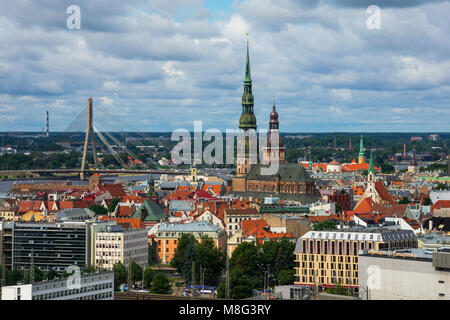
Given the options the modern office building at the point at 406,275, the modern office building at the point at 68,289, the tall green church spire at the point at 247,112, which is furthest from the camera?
the tall green church spire at the point at 247,112

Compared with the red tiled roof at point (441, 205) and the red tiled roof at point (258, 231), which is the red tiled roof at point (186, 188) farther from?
the red tiled roof at point (258, 231)

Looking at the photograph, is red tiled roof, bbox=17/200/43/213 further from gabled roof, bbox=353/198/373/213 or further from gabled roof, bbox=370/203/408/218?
gabled roof, bbox=370/203/408/218

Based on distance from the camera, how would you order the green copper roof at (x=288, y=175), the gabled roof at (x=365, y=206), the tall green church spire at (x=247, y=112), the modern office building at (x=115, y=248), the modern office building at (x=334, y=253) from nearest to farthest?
1. the modern office building at (x=334, y=253)
2. the modern office building at (x=115, y=248)
3. the gabled roof at (x=365, y=206)
4. the green copper roof at (x=288, y=175)
5. the tall green church spire at (x=247, y=112)

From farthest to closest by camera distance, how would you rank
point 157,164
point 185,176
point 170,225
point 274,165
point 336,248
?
point 157,164, point 185,176, point 274,165, point 170,225, point 336,248

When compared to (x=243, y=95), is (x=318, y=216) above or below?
below

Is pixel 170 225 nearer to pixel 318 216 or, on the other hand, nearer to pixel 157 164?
pixel 318 216

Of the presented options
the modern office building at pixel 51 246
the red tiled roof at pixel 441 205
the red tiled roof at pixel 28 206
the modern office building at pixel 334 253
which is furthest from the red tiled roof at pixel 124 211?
the modern office building at pixel 334 253

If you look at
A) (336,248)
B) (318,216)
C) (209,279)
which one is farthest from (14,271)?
(318,216)

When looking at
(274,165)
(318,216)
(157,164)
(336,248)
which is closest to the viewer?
(336,248)
